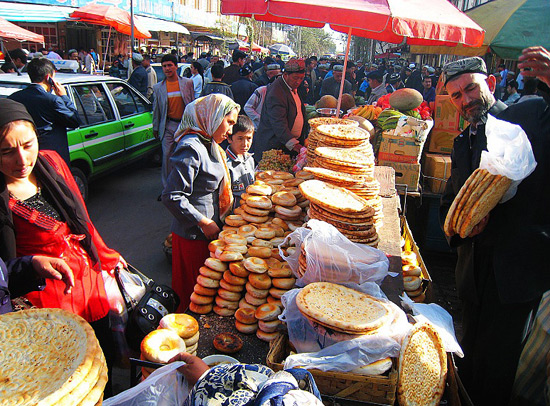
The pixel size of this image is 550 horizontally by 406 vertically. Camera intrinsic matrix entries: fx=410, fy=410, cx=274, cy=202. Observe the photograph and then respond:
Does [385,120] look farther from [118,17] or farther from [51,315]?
[118,17]

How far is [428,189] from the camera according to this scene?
229 inches

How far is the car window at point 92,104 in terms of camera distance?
6844mm

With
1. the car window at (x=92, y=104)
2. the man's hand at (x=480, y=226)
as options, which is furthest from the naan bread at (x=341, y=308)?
the car window at (x=92, y=104)

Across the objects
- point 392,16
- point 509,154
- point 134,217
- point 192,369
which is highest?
point 392,16

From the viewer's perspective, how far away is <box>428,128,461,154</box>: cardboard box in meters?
6.12

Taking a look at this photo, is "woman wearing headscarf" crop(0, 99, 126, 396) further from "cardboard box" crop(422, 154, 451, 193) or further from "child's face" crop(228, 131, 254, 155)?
"cardboard box" crop(422, 154, 451, 193)

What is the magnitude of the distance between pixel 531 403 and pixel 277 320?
5.95ft

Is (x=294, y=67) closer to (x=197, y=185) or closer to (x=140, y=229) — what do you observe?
(x=197, y=185)

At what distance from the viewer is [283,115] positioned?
19.0ft

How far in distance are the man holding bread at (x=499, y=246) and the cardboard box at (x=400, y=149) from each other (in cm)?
201

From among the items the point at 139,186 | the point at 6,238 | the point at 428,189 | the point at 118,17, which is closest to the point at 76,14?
the point at 118,17

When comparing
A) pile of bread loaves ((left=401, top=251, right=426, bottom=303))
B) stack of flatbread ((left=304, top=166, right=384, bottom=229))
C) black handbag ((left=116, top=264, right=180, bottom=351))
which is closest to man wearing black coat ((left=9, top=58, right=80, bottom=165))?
black handbag ((left=116, top=264, right=180, bottom=351))

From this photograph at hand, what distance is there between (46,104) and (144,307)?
379 cm

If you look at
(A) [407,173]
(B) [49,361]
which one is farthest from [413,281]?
(B) [49,361]
